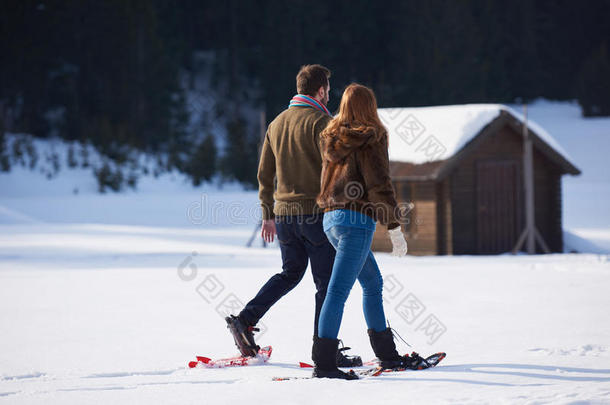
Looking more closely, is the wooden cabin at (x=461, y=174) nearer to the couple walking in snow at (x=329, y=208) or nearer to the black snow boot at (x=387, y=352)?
the couple walking in snow at (x=329, y=208)

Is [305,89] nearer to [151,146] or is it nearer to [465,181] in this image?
[465,181]

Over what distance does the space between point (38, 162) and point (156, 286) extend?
795 inches

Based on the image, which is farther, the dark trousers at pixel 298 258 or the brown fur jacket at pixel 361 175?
the dark trousers at pixel 298 258

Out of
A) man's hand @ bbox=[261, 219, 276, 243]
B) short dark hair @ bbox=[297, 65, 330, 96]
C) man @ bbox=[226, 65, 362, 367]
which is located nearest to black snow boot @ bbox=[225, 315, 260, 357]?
man @ bbox=[226, 65, 362, 367]

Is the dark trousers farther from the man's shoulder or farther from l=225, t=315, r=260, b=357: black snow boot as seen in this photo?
the man's shoulder

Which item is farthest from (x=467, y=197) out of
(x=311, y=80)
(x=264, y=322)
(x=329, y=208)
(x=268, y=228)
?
(x=329, y=208)

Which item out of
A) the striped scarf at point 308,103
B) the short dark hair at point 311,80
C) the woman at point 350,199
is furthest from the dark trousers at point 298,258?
the short dark hair at point 311,80

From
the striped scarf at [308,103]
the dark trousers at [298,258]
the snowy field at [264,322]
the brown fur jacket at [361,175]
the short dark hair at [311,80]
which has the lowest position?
the snowy field at [264,322]

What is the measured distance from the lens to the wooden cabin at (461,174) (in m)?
16.0

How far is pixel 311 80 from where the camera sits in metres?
5.15

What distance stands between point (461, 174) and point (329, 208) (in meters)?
12.0

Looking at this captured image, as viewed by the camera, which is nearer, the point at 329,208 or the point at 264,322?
the point at 329,208

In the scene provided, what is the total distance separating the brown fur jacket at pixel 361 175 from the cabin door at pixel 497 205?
1222 cm

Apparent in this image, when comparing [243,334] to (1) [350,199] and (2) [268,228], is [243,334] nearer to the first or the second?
(2) [268,228]
